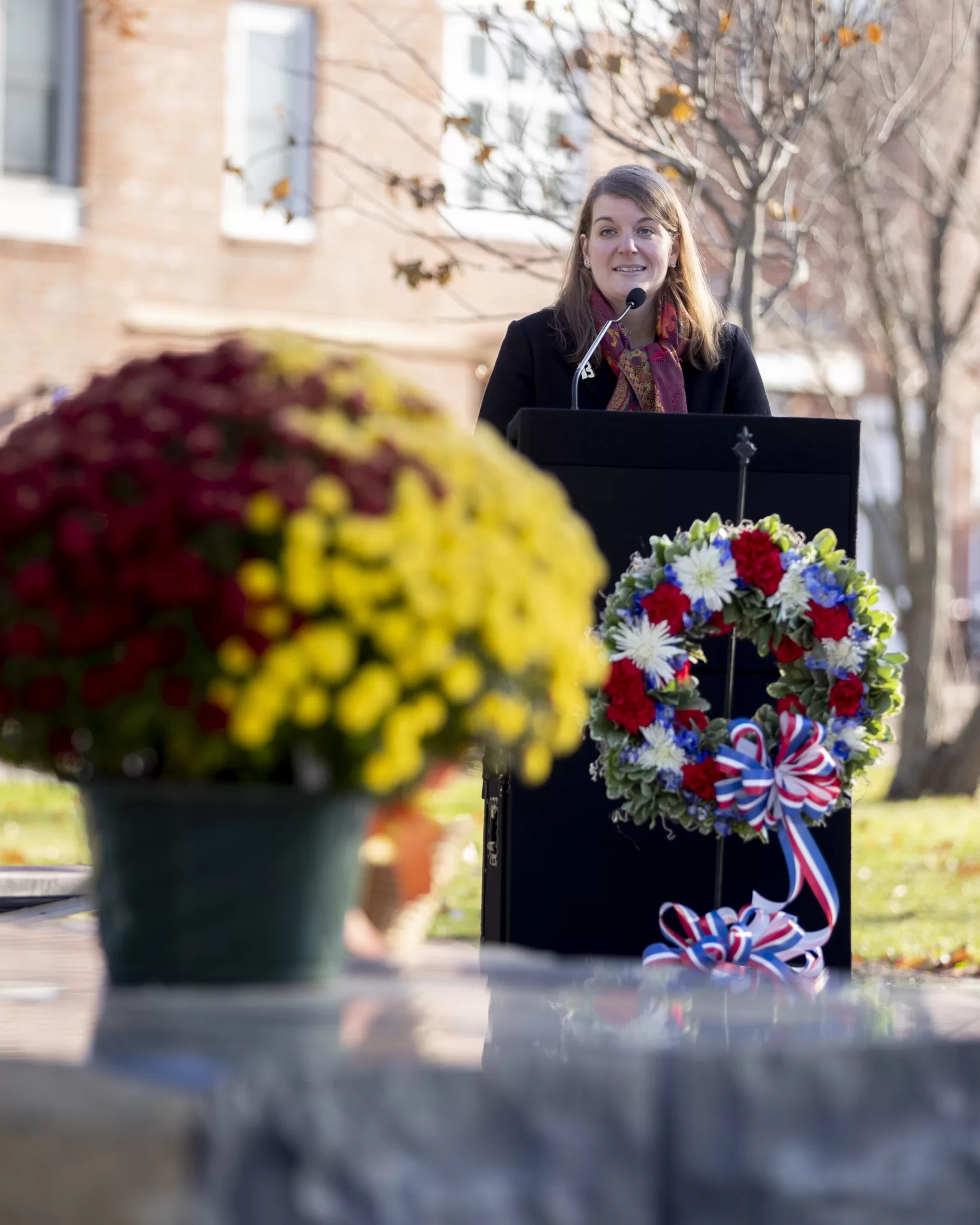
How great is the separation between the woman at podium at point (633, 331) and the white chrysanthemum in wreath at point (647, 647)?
1025mm

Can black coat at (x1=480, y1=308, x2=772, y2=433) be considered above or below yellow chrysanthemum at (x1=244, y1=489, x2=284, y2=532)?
above

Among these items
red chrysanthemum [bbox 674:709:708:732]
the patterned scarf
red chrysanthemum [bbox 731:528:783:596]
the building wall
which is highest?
the building wall

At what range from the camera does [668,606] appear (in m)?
3.55

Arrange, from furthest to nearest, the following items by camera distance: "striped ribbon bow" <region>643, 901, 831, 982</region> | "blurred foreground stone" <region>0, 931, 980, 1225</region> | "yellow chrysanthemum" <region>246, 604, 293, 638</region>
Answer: "striped ribbon bow" <region>643, 901, 831, 982</region>, "yellow chrysanthemum" <region>246, 604, 293, 638</region>, "blurred foreground stone" <region>0, 931, 980, 1225</region>

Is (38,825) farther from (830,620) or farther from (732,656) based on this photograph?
(830,620)

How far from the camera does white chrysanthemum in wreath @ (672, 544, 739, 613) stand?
3.54 meters

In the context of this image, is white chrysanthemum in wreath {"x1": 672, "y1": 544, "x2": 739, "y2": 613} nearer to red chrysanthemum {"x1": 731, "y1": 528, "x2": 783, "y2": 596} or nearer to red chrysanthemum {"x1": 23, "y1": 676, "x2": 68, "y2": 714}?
red chrysanthemum {"x1": 731, "y1": 528, "x2": 783, "y2": 596}

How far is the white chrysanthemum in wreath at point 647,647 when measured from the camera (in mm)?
3568

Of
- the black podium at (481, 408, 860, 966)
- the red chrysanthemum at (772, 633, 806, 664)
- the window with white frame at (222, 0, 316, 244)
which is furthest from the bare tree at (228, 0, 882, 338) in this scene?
the window with white frame at (222, 0, 316, 244)

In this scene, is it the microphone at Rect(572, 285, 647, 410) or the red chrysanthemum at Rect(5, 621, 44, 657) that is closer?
the red chrysanthemum at Rect(5, 621, 44, 657)

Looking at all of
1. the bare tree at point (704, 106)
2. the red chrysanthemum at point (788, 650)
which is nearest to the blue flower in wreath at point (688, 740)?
the red chrysanthemum at point (788, 650)

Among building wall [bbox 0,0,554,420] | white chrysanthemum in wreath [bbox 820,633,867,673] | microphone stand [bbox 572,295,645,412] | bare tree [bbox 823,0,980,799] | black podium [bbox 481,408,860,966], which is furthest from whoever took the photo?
building wall [bbox 0,0,554,420]

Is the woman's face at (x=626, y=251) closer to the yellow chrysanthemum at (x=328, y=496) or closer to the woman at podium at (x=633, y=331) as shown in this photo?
the woman at podium at (x=633, y=331)

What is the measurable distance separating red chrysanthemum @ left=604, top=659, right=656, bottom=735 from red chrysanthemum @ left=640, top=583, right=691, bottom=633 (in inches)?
4.0
